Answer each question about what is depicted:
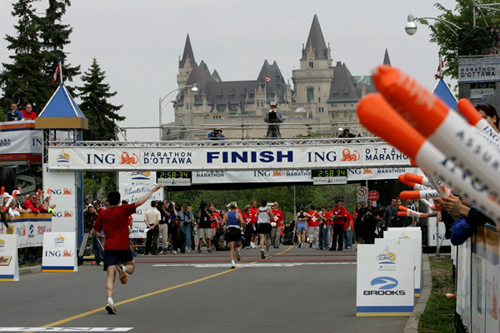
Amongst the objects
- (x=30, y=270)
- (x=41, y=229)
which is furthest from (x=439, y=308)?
(x=41, y=229)

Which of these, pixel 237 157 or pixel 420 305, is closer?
pixel 420 305

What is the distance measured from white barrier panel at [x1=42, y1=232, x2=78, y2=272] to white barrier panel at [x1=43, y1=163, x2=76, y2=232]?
533cm

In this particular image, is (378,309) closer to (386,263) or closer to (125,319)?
(386,263)

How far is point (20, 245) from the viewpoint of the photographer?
21672 millimetres

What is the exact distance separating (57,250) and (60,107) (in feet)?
25.2

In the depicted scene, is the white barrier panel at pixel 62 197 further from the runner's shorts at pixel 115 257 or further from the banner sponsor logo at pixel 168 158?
the runner's shorts at pixel 115 257

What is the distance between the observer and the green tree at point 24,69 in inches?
2394

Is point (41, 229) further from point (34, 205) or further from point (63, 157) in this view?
point (63, 157)

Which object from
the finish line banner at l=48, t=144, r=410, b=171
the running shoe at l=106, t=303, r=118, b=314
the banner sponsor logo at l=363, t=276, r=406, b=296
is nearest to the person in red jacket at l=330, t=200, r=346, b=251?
the finish line banner at l=48, t=144, r=410, b=171

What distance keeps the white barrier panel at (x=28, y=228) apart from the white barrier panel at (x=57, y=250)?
0.74 metres

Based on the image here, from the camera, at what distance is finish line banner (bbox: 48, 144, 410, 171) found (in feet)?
91.3

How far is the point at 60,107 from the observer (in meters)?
27.6

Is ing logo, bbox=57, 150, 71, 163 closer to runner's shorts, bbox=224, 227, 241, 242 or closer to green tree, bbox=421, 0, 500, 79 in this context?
runner's shorts, bbox=224, 227, 241, 242

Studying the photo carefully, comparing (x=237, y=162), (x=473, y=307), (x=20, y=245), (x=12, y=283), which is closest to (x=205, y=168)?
(x=237, y=162)
